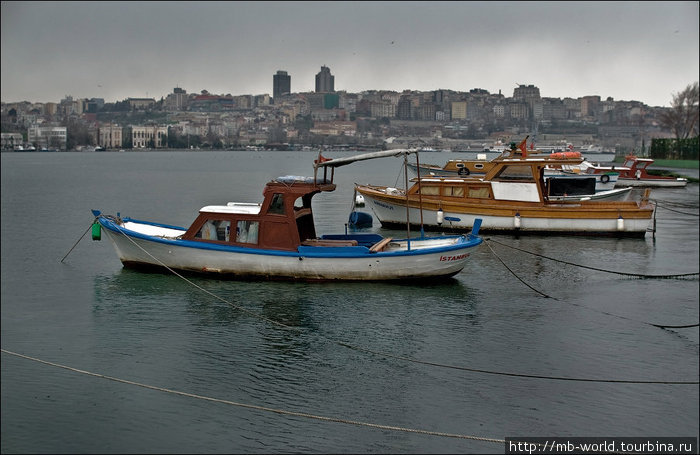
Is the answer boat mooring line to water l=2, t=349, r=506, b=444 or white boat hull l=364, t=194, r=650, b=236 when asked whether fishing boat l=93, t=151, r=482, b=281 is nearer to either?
boat mooring line to water l=2, t=349, r=506, b=444

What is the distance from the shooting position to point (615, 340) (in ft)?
53.4

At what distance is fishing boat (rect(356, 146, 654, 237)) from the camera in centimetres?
3098

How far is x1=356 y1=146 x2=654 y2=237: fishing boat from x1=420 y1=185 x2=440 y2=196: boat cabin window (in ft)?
0.24

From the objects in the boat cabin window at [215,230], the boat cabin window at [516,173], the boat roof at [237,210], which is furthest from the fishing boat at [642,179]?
the boat cabin window at [215,230]

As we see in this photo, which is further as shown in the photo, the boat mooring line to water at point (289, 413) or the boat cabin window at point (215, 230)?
the boat cabin window at point (215, 230)

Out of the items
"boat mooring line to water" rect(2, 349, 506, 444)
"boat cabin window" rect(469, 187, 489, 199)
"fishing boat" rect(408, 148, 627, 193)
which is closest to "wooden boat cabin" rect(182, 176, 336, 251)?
"boat mooring line to water" rect(2, 349, 506, 444)

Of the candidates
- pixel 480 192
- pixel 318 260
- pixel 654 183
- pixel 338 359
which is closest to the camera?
pixel 338 359

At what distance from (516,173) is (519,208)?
54.3 inches

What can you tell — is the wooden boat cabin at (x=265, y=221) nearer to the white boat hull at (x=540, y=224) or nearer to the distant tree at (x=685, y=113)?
the white boat hull at (x=540, y=224)

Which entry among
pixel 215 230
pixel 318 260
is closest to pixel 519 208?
pixel 318 260

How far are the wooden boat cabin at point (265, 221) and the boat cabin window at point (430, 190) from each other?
11.4 metres

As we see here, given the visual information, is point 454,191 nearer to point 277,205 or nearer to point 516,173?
point 516,173

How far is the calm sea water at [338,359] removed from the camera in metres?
11.9

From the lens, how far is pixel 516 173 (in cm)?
3158
